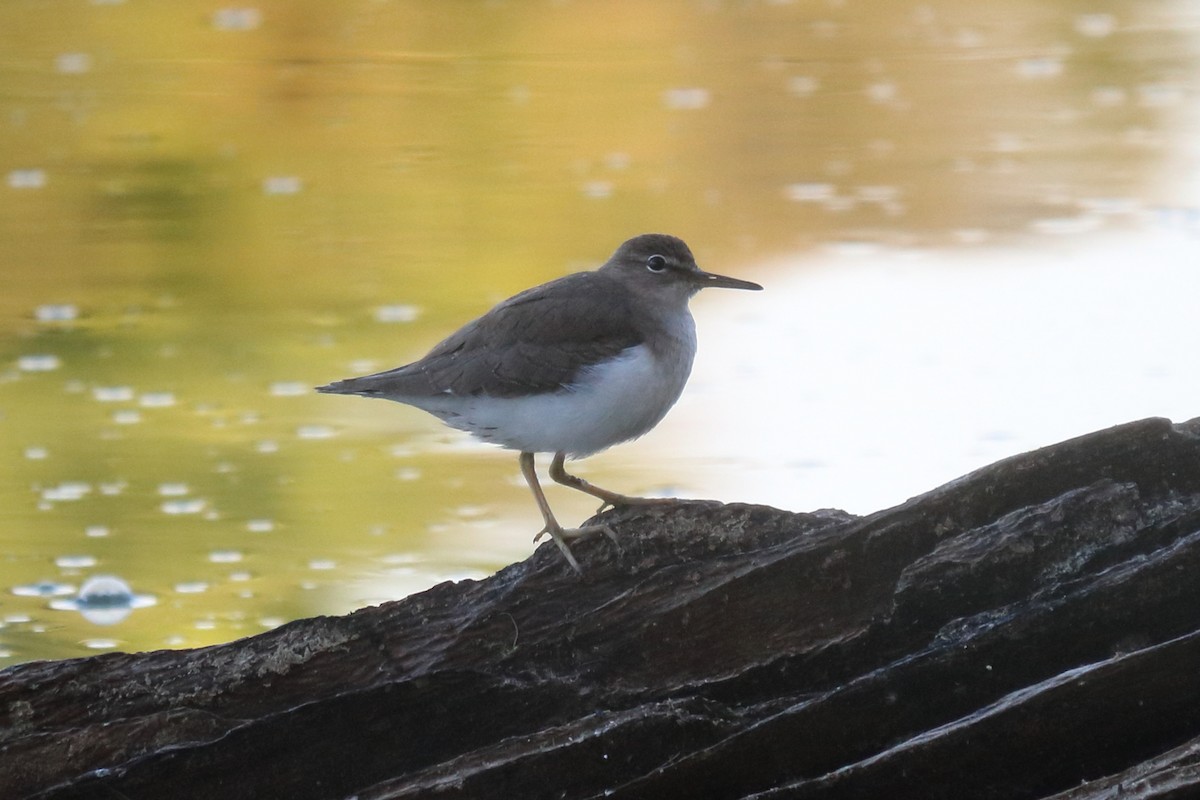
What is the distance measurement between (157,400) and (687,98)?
5.22 m

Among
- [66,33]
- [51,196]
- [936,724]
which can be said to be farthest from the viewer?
[66,33]

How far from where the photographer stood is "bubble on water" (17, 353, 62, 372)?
750cm

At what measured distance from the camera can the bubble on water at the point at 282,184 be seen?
9.76 metres

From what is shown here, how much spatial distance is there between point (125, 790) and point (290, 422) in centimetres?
382

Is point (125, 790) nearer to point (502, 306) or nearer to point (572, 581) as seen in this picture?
point (572, 581)

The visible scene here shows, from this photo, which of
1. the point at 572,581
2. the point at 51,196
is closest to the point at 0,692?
the point at 572,581

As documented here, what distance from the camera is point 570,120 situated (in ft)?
35.4

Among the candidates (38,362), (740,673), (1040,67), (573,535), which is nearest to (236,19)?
(38,362)

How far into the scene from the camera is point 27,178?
987 cm

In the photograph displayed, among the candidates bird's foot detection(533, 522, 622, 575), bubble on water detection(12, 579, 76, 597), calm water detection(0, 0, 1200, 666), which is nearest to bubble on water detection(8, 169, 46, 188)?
calm water detection(0, 0, 1200, 666)

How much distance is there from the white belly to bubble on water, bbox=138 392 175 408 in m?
3.44

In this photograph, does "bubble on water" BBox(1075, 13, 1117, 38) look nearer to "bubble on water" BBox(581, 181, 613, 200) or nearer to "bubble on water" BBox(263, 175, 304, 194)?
"bubble on water" BBox(581, 181, 613, 200)

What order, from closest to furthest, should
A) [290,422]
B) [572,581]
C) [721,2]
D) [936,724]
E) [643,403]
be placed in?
[936,724], [572,581], [643,403], [290,422], [721,2]

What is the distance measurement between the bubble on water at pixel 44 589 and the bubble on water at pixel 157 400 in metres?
1.47
